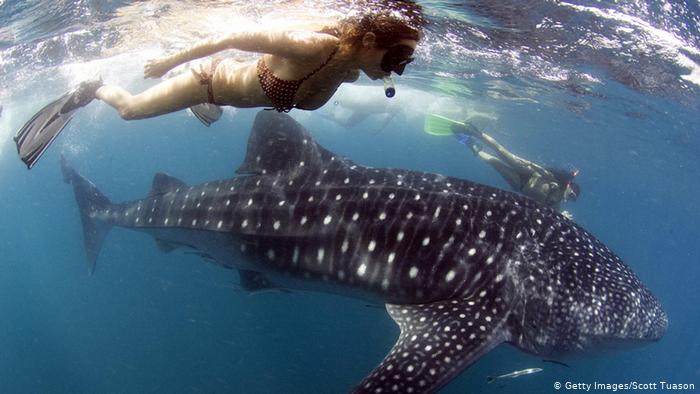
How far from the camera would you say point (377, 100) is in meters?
33.2

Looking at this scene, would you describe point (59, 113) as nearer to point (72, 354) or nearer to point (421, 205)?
point (421, 205)

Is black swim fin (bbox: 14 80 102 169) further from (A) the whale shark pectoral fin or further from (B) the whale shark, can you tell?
(A) the whale shark pectoral fin

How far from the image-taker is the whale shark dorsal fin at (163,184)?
8.32m

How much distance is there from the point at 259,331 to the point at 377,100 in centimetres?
2227

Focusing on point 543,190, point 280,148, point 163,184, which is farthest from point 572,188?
point 163,184

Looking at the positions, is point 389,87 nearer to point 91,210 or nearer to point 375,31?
point 375,31

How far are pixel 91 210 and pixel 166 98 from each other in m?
7.20

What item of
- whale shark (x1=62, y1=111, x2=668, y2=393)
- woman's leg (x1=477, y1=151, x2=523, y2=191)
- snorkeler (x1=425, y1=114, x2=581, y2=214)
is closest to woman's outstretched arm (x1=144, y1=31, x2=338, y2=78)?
whale shark (x1=62, y1=111, x2=668, y2=393)

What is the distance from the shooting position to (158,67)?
4.62 metres

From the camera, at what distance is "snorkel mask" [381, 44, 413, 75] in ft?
11.7

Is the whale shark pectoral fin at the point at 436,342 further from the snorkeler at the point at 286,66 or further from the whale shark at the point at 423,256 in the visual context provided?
the snorkeler at the point at 286,66

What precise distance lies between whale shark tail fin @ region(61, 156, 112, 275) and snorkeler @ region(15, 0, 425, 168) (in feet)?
18.9

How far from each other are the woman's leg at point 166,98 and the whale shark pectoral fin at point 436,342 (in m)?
3.57

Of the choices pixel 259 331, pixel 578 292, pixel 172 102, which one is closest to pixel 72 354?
pixel 259 331
